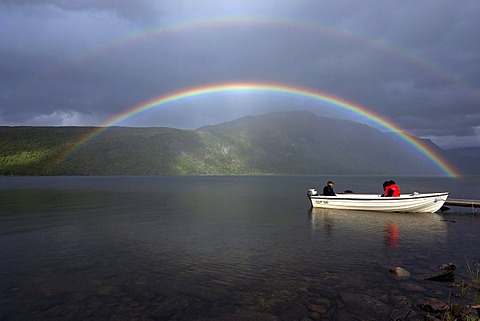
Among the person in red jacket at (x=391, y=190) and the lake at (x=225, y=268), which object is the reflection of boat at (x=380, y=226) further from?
the person in red jacket at (x=391, y=190)

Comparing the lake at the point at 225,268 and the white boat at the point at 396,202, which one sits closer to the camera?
the lake at the point at 225,268

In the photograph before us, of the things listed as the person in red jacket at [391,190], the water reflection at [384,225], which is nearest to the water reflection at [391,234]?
the water reflection at [384,225]

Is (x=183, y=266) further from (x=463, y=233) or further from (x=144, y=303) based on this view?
(x=463, y=233)

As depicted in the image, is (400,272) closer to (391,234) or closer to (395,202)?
(391,234)

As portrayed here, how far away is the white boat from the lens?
40.2 meters

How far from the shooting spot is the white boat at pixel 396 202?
40219 mm

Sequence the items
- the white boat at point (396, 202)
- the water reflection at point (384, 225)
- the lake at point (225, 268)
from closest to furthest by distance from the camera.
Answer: the lake at point (225, 268) < the water reflection at point (384, 225) < the white boat at point (396, 202)

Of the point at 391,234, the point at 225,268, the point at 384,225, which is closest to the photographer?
the point at 225,268

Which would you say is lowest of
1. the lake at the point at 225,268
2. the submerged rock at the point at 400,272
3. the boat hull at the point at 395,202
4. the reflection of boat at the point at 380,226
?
the lake at the point at 225,268

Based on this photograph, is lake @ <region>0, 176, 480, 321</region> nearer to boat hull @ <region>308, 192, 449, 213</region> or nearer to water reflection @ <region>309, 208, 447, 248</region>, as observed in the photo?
water reflection @ <region>309, 208, 447, 248</region>

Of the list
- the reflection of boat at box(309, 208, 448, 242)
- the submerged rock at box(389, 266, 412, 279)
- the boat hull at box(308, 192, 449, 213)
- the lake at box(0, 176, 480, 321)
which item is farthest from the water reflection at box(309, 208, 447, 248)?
the submerged rock at box(389, 266, 412, 279)

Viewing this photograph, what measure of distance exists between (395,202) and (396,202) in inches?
4.9

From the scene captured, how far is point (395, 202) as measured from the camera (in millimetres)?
40469

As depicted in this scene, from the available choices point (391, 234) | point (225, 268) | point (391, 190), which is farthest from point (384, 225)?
point (225, 268)
